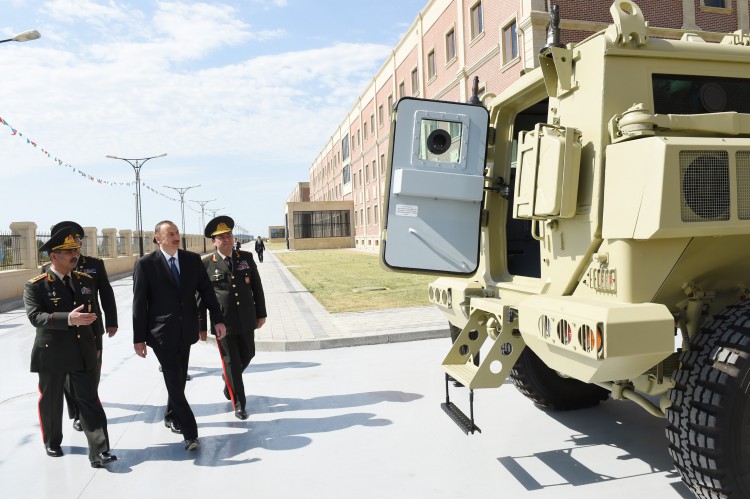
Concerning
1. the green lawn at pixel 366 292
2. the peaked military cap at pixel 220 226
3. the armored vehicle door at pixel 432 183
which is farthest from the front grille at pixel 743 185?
the green lawn at pixel 366 292

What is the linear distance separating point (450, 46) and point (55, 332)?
1050 inches

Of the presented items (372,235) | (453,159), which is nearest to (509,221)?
(453,159)

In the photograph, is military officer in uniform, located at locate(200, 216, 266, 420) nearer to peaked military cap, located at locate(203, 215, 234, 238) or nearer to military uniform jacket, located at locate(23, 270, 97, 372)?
peaked military cap, located at locate(203, 215, 234, 238)

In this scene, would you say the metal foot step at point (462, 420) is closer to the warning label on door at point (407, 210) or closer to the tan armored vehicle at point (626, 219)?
the tan armored vehicle at point (626, 219)

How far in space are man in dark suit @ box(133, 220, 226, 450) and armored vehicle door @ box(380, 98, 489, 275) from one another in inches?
63.0

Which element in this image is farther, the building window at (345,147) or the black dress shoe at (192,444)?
the building window at (345,147)

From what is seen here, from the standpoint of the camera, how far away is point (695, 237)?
9.66 ft

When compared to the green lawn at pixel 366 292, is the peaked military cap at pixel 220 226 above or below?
above

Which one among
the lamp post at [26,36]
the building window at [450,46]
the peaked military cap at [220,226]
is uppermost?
the building window at [450,46]

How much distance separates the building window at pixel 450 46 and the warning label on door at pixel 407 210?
82.9ft

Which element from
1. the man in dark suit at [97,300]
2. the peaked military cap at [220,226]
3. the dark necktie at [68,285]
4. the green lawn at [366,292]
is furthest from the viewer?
the green lawn at [366,292]

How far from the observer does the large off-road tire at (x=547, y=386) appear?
4902mm

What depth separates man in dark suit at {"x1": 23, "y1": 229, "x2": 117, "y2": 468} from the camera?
417 cm

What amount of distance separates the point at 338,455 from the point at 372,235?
43.0 meters
